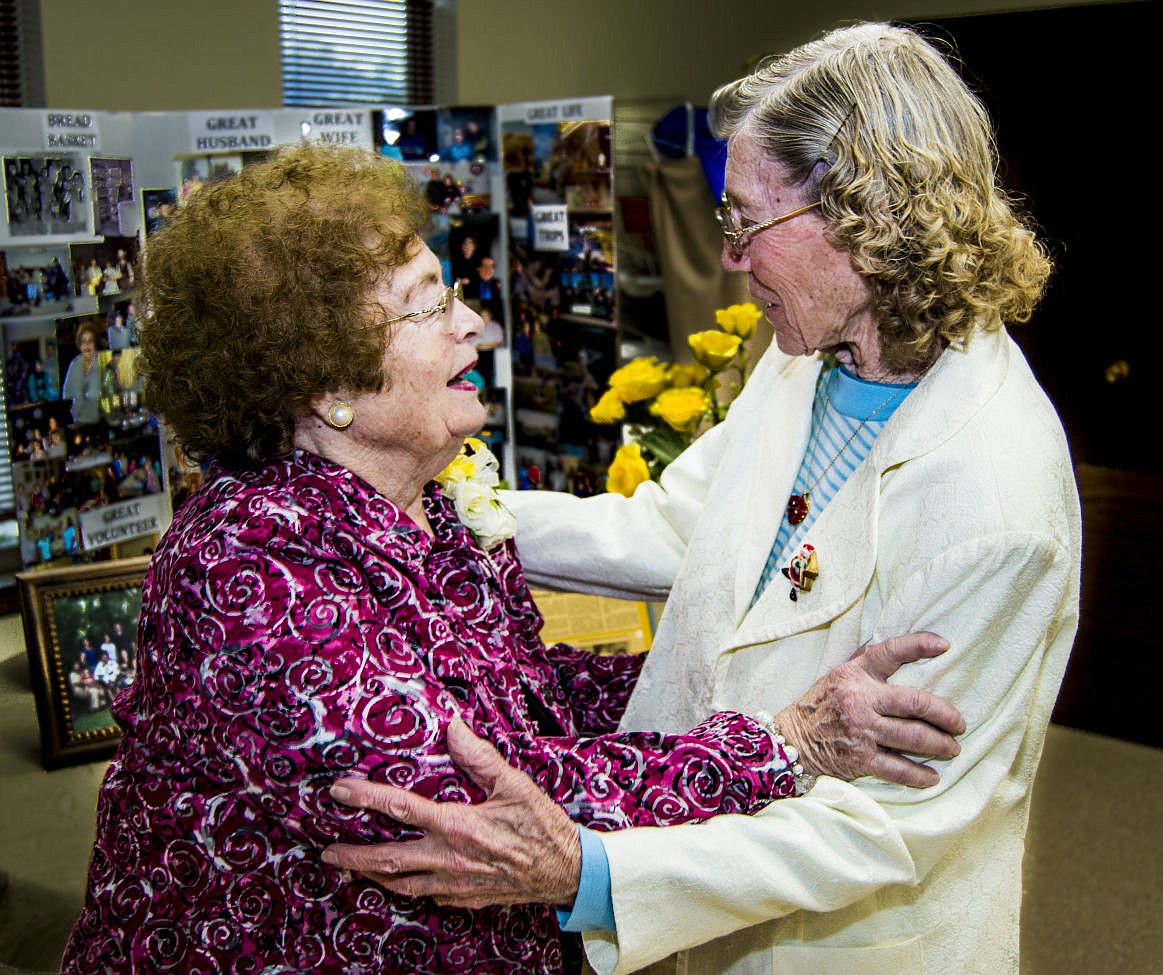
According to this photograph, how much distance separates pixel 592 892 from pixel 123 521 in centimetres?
147

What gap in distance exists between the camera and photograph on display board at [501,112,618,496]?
2684mm

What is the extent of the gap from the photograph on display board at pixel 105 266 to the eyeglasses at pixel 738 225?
1.20 m

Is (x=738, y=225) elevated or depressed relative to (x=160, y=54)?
depressed

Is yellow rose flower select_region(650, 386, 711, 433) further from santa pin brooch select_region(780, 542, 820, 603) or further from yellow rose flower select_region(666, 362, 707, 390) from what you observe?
santa pin brooch select_region(780, 542, 820, 603)

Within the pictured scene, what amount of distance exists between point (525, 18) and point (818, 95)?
4.11m

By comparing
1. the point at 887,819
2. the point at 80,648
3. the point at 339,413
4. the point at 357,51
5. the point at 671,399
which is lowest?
the point at 80,648

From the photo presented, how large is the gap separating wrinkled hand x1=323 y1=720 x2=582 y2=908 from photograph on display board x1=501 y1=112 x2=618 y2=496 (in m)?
1.58

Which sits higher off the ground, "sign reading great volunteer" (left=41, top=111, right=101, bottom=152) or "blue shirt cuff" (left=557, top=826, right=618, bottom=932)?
"sign reading great volunteer" (left=41, top=111, right=101, bottom=152)

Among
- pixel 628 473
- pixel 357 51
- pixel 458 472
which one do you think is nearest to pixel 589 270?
pixel 628 473

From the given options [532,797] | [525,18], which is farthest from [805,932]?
[525,18]

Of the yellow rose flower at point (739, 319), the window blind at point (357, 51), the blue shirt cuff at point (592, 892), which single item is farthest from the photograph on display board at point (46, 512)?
the window blind at point (357, 51)

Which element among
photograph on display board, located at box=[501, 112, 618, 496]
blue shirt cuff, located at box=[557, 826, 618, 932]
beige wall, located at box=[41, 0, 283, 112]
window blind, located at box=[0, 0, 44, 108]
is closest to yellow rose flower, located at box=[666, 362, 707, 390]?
photograph on display board, located at box=[501, 112, 618, 496]

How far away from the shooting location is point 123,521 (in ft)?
7.80

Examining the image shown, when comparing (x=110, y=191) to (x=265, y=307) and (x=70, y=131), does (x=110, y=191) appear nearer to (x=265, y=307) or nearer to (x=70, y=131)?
(x=70, y=131)
